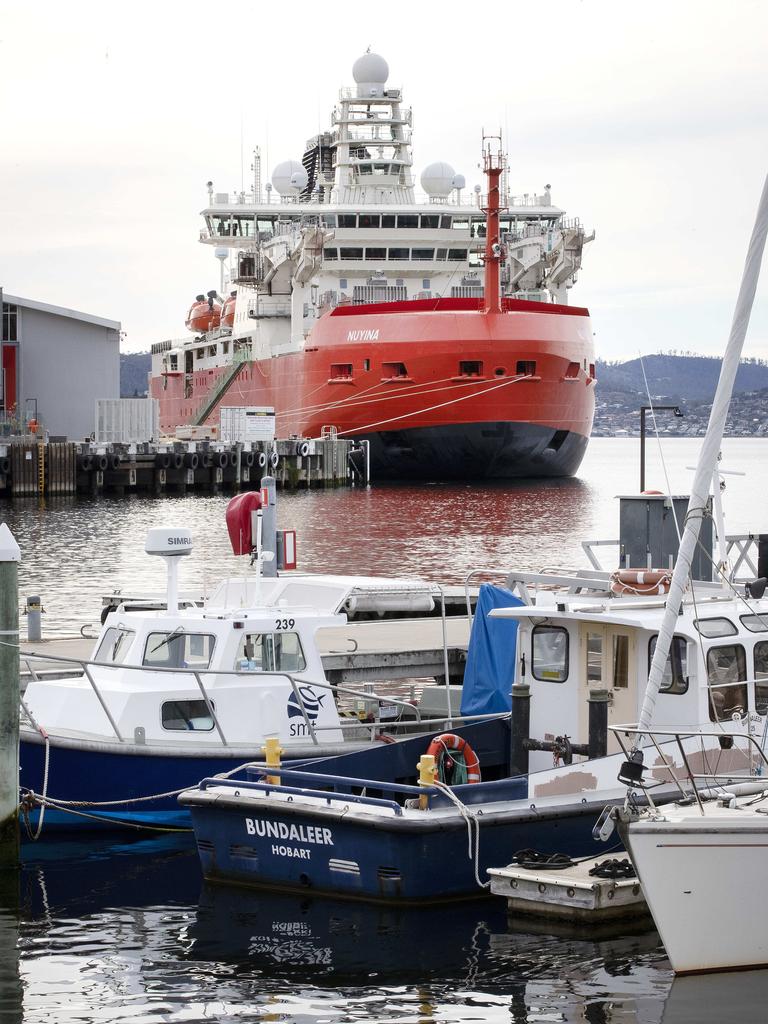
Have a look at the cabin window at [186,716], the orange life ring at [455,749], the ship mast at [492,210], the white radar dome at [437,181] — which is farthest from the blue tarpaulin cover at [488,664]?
the white radar dome at [437,181]

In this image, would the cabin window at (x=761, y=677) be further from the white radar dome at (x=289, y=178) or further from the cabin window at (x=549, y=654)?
the white radar dome at (x=289, y=178)

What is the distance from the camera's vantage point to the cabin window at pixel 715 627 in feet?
42.0

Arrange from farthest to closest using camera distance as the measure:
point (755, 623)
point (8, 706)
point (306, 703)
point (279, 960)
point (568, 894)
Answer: point (306, 703) < point (755, 623) < point (8, 706) < point (568, 894) < point (279, 960)

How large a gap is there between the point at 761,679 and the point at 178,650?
5.36 metres

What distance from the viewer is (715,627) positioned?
1292 cm

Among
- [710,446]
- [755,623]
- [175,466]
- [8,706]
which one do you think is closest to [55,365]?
[175,466]

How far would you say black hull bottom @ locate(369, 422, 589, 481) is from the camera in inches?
2510

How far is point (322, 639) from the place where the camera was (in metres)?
19.8

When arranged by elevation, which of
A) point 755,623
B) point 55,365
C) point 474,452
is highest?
point 55,365

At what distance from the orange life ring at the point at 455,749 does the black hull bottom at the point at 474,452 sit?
49572 mm

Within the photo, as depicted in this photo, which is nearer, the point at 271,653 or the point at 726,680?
the point at 726,680

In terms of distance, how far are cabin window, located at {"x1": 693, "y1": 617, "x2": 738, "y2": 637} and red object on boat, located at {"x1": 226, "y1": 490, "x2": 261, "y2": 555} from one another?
563 centimetres

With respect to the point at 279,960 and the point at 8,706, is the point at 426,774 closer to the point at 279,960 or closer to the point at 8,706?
the point at 279,960

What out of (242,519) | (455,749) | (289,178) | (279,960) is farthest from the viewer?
(289,178)
